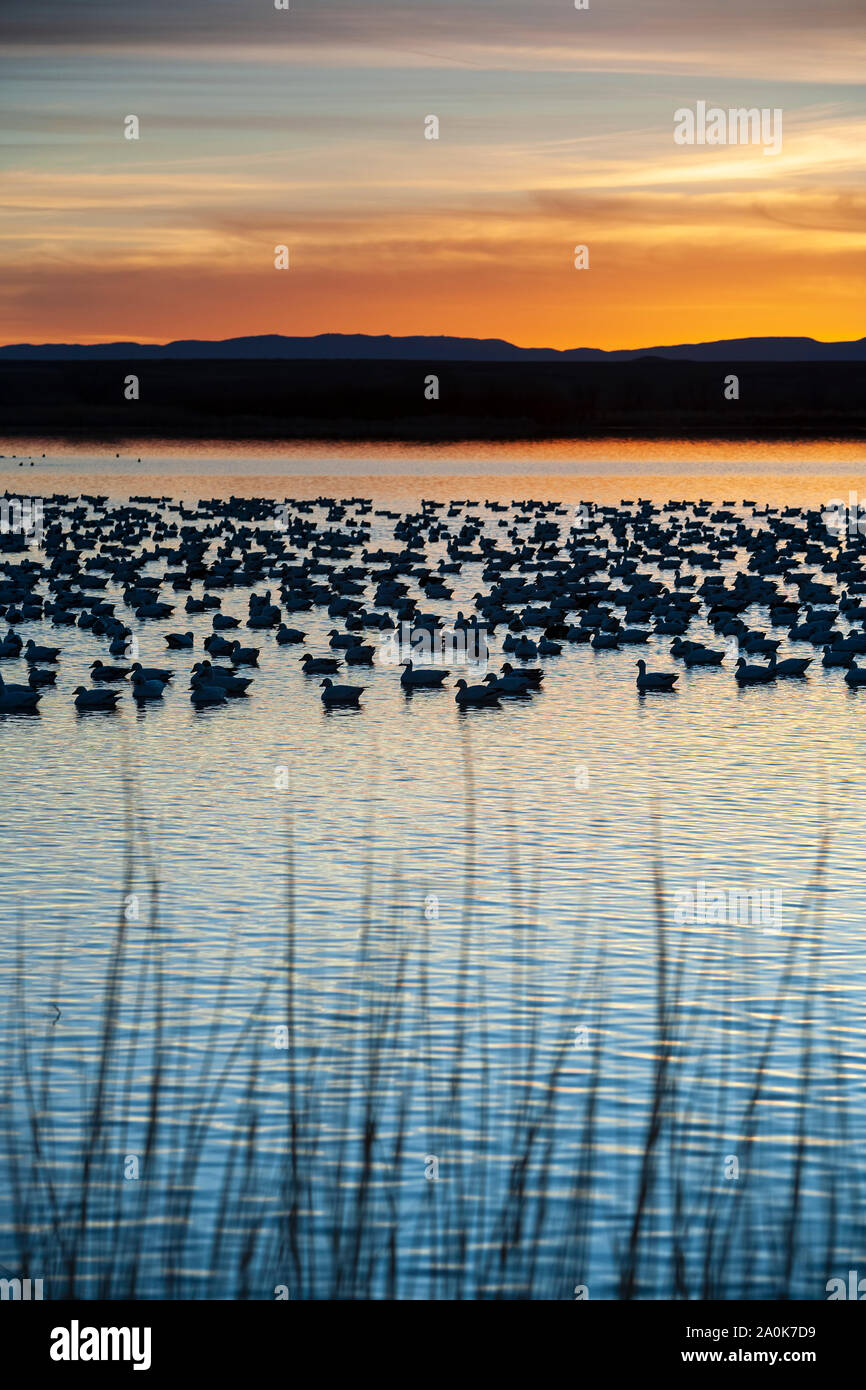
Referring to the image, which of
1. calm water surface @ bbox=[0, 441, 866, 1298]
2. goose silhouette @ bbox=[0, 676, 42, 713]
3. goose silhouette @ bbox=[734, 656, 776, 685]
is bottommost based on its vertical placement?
calm water surface @ bbox=[0, 441, 866, 1298]

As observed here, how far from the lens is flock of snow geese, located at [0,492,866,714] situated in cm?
3831

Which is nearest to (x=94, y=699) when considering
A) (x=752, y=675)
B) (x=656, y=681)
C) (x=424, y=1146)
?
(x=656, y=681)

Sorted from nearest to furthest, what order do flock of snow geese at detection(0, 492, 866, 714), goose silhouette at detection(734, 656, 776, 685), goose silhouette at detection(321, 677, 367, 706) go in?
goose silhouette at detection(321, 677, 367, 706) < goose silhouette at detection(734, 656, 776, 685) < flock of snow geese at detection(0, 492, 866, 714)

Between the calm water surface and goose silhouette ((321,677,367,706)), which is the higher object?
goose silhouette ((321,677,367,706))

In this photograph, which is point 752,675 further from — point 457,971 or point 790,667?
point 457,971

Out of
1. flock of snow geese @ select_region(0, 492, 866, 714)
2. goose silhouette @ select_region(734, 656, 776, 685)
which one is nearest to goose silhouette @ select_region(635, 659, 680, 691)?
flock of snow geese @ select_region(0, 492, 866, 714)

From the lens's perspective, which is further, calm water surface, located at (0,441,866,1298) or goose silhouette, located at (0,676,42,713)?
goose silhouette, located at (0,676,42,713)

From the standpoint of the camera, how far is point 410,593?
5450cm

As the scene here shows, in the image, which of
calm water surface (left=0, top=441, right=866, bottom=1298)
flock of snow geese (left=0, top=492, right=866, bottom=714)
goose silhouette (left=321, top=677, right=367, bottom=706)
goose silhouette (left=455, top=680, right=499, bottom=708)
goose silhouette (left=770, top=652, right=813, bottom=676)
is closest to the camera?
calm water surface (left=0, top=441, right=866, bottom=1298)

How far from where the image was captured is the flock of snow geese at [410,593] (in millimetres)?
38312

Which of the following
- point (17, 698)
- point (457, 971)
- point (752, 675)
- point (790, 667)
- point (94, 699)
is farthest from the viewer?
point (790, 667)

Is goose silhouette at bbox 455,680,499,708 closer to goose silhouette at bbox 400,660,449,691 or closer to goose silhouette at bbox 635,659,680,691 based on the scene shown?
Result: goose silhouette at bbox 400,660,449,691
